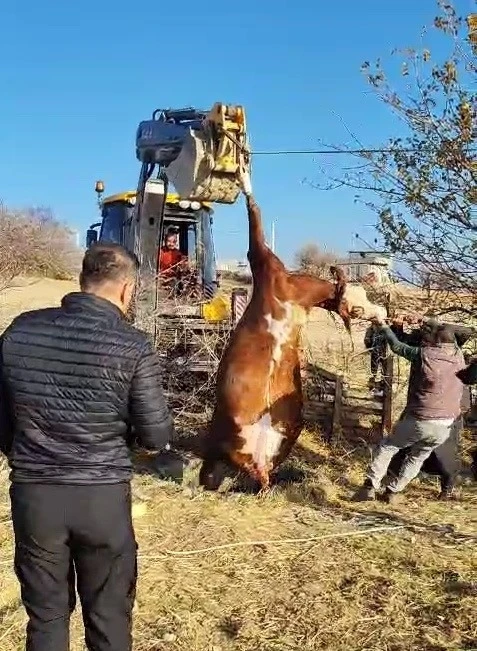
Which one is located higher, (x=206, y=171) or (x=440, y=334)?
(x=206, y=171)

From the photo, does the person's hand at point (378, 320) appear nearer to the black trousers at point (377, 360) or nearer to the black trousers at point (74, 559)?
the black trousers at point (377, 360)

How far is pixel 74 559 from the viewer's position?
294 cm

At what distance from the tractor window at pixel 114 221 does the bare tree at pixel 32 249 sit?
4.46 metres

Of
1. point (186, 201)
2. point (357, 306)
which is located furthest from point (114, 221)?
point (357, 306)

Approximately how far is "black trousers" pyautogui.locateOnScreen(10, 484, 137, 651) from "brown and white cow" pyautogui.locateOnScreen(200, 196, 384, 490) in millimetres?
3158

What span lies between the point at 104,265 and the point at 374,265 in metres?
3.63

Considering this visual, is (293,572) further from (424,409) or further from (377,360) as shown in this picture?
(377,360)

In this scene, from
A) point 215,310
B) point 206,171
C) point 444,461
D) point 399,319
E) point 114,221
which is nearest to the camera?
point 206,171

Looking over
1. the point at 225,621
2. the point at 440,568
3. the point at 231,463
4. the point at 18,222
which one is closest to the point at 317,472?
the point at 231,463

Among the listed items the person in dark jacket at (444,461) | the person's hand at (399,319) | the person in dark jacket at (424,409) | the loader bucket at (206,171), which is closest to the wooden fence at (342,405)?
the person in dark jacket at (444,461)

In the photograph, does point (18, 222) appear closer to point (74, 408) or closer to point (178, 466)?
point (178, 466)

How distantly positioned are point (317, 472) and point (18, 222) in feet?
40.0

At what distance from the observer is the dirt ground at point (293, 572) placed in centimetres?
Answer: 391

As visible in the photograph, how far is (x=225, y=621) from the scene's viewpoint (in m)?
4.07
